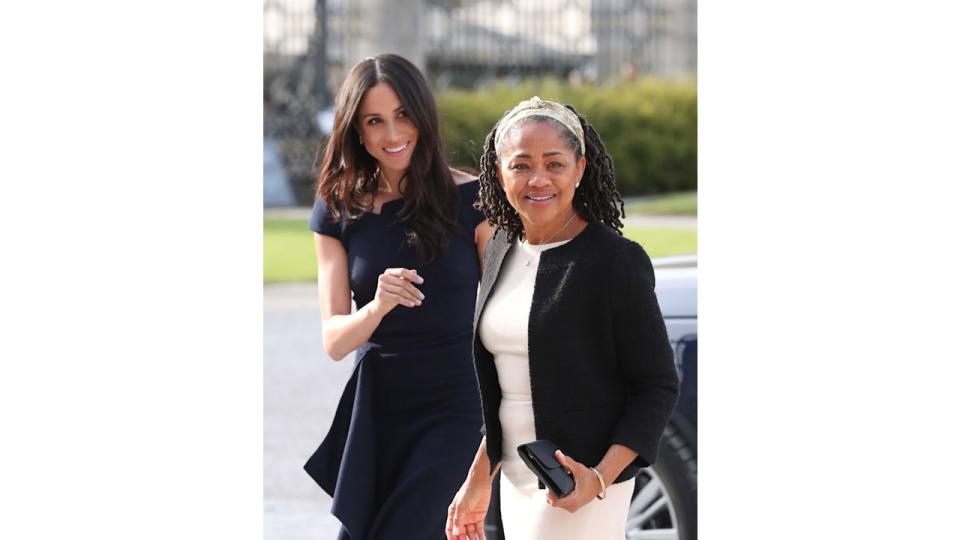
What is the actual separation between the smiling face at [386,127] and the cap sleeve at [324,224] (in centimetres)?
23

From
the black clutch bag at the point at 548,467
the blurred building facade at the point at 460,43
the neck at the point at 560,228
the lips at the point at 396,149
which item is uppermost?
the blurred building facade at the point at 460,43

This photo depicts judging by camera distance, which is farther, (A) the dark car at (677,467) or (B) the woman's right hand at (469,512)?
(A) the dark car at (677,467)

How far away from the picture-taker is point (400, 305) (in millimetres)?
3734

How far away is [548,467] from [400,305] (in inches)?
44.3

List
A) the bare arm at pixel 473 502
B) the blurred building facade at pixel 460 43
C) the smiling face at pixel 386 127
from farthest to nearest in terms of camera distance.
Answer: the blurred building facade at pixel 460 43 → the smiling face at pixel 386 127 → the bare arm at pixel 473 502

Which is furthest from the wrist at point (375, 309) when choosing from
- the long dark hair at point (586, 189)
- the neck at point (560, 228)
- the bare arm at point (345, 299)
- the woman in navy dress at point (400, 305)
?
the neck at point (560, 228)

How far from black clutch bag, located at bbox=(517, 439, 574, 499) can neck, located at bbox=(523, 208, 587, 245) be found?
0.42 metres

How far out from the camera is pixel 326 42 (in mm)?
24422

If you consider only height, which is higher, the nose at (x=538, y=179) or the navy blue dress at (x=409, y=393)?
the nose at (x=538, y=179)

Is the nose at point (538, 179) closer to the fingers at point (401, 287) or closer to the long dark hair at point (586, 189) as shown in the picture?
the long dark hair at point (586, 189)

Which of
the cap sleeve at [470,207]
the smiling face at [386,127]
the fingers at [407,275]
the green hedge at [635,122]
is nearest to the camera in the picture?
the fingers at [407,275]

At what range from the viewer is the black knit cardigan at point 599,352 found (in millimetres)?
2715
